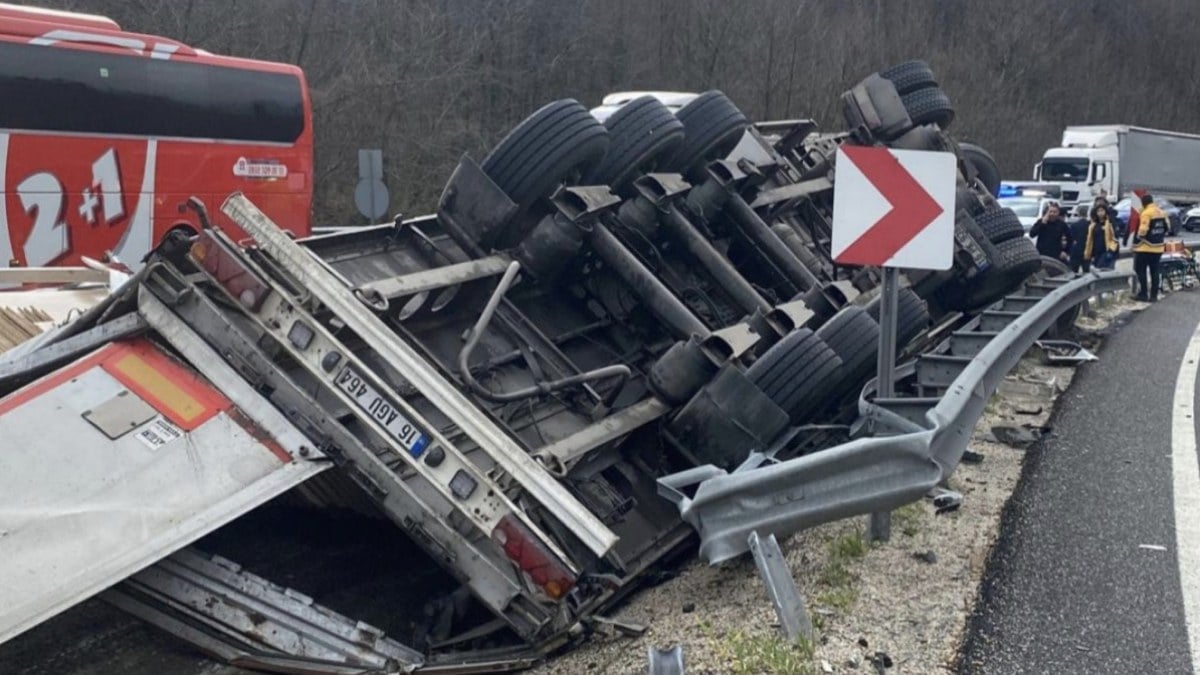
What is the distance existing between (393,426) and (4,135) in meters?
8.33

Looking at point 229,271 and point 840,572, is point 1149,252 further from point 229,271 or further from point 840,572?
point 229,271

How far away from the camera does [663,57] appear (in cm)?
3425

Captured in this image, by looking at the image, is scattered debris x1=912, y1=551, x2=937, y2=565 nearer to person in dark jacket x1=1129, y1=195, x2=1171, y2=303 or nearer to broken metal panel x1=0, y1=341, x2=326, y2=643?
broken metal panel x1=0, y1=341, x2=326, y2=643

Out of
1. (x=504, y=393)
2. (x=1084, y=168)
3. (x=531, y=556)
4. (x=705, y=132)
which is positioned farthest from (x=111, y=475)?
(x=1084, y=168)

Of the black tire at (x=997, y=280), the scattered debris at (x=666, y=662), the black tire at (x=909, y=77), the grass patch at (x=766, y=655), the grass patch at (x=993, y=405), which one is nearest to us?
the scattered debris at (x=666, y=662)

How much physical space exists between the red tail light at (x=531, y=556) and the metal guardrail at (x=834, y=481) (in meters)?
0.47

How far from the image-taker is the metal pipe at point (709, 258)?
220 inches

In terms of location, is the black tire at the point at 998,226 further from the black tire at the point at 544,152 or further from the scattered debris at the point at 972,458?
the black tire at the point at 544,152

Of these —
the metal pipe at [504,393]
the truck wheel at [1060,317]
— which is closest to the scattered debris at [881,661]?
the metal pipe at [504,393]

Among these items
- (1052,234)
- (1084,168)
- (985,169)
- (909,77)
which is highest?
(909,77)

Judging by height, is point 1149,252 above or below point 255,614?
below

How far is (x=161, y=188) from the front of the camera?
11.6 metres

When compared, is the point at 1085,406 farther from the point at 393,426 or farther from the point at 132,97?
the point at 132,97

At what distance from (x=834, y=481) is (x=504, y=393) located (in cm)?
159
